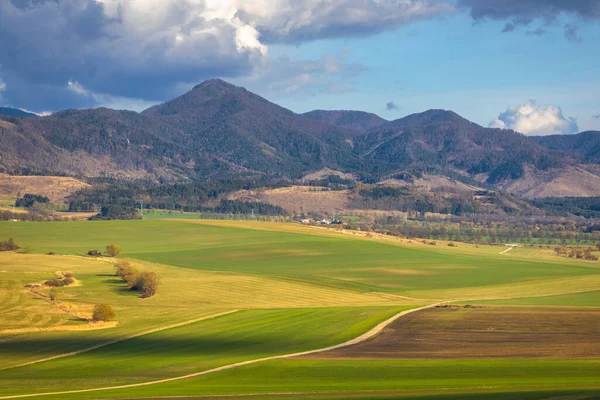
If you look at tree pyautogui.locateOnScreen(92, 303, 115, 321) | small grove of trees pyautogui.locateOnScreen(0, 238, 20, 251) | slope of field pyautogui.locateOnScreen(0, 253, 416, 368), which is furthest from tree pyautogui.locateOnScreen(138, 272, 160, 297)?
small grove of trees pyautogui.locateOnScreen(0, 238, 20, 251)

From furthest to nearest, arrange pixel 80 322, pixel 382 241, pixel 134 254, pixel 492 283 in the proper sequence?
1. pixel 382 241
2. pixel 134 254
3. pixel 492 283
4. pixel 80 322

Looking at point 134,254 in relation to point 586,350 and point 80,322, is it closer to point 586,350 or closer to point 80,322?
point 80,322

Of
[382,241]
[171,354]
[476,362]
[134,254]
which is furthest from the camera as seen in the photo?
[382,241]

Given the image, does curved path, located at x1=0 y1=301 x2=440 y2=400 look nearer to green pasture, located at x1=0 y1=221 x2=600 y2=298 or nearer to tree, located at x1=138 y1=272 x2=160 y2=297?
green pasture, located at x1=0 y1=221 x2=600 y2=298

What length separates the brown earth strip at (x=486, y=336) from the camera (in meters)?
55.2

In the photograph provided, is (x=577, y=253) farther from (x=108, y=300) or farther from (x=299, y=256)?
(x=108, y=300)

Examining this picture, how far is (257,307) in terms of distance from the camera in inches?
3351

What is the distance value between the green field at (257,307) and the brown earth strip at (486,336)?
297 centimetres

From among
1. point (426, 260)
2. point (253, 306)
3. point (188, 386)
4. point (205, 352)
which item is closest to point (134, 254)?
point (426, 260)

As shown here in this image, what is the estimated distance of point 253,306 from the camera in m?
86.0

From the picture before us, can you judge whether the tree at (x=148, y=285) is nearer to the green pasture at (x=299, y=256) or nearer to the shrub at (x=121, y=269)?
the shrub at (x=121, y=269)

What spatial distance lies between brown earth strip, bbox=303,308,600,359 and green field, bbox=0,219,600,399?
297 cm

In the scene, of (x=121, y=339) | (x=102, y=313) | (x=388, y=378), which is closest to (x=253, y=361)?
(x=388, y=378)

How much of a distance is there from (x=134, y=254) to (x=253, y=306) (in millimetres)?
63536
